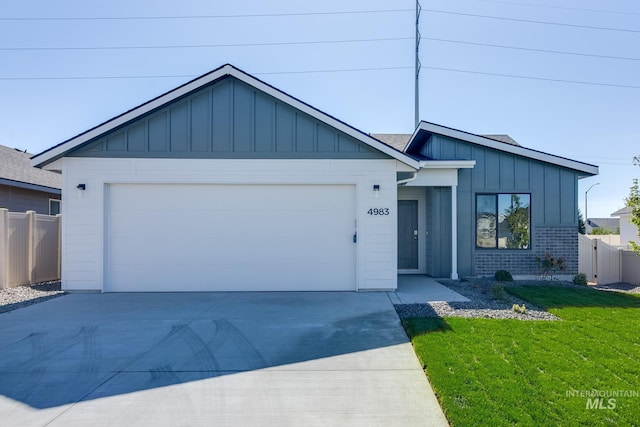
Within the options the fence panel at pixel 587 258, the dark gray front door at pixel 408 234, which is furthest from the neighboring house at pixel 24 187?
the fence panel at pixel 587 258

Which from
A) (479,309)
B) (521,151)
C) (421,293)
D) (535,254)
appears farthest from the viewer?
(535,254)

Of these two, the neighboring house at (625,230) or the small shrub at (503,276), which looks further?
the neighboring house at (625,230)

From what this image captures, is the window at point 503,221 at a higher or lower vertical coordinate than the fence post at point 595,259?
higher

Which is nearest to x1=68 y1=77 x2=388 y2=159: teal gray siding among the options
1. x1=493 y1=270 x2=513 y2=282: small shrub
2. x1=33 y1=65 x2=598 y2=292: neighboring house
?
x1=33 y1=65 x2=598 y2=292: neighboring house

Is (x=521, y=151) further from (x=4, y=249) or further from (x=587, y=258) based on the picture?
(x=4, y=249)

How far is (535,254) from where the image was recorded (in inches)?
424

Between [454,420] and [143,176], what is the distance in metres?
8.19

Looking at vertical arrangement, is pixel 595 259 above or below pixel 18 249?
below

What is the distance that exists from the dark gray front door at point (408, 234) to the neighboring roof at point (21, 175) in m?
12.4

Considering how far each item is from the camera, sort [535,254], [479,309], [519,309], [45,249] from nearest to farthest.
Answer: [519,309]
[479,309]
[45,249]
[535,254]

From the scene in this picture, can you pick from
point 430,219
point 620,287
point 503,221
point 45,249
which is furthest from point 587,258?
point 45,249

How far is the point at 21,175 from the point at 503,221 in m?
16.3

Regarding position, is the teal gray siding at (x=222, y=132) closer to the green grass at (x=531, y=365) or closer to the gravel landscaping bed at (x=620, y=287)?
the green grass at (x=531, y=365)

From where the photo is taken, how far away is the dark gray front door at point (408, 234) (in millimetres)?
11930
